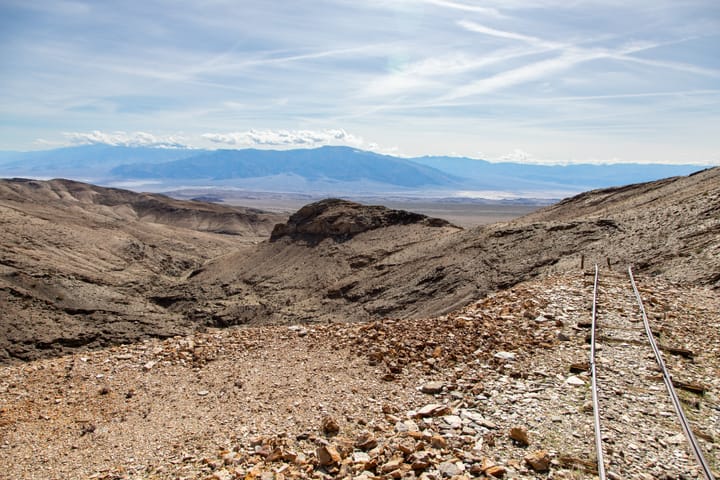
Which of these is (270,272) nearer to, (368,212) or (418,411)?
(368,212)

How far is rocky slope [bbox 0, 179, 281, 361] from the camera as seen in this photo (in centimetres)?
2109

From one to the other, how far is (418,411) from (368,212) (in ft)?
94.8

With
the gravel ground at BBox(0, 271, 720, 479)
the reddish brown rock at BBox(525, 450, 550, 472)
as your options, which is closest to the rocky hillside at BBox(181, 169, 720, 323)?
the gravel ground at BBox(0, 271, 720, 479)

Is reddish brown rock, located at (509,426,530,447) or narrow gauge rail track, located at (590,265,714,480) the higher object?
narrow gauge rail track, located at (590,265,714,480)

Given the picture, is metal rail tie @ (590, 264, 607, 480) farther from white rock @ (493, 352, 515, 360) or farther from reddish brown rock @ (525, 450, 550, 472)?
white rock @ (493, 352, 515, 360)

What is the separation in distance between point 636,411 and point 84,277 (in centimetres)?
3039

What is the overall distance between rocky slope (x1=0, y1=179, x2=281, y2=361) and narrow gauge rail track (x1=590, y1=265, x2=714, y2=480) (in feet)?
65.1

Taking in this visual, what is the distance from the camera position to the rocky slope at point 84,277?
69.2 feet

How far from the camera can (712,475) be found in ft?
15.0

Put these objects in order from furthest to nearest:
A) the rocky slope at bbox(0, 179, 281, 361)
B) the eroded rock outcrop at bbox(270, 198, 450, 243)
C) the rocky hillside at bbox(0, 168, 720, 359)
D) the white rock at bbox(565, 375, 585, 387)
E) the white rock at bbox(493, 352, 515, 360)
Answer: the eroded rock outcrop at bbox(270, 198, 450, 243)
the rocky slope at bbox(0, 179, 281, 361)
the rocky hillside at bbox(0, 168, 720, 359)
the white rock at bbox(493, 352, 515, 360)
the white rock at bbox(565, 375, 585, 387)

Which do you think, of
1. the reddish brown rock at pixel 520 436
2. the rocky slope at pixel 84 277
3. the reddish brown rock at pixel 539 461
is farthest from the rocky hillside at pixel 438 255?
the reddish brown rock at pixel 539 461

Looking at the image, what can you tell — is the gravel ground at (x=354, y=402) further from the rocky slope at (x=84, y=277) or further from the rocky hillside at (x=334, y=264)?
the rocky slope at (x=84, y=277)

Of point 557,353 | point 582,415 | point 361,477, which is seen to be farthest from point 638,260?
point 361,477

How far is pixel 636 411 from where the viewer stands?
5.81m
